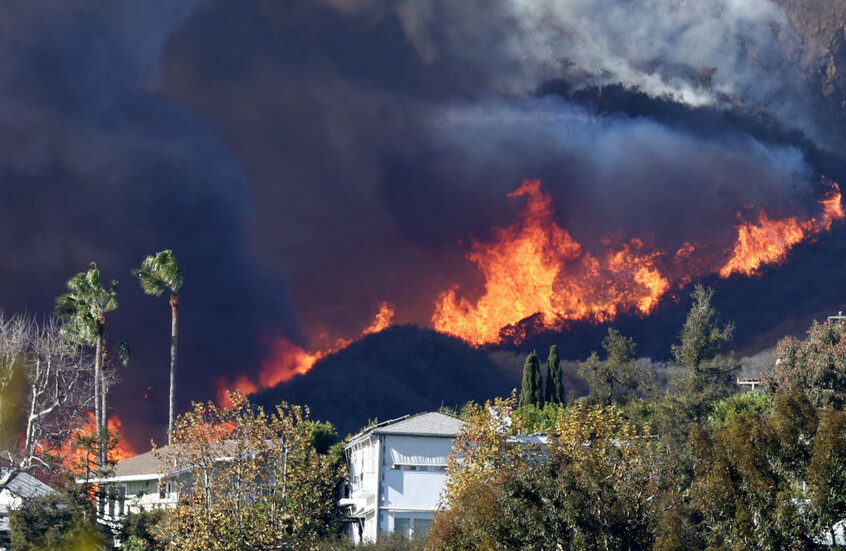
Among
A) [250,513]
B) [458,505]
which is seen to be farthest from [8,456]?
[458,505]

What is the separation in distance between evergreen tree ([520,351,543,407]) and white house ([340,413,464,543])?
26.7 metres

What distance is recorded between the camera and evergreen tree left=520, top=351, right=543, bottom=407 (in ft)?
309

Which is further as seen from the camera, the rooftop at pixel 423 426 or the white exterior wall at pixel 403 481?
the rooftop at pixel 423 426

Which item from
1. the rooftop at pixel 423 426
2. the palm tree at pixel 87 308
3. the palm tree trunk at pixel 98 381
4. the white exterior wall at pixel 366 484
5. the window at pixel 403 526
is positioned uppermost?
the palm tree at pixel 87 308

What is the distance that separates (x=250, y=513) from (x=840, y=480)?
23930 millimetres

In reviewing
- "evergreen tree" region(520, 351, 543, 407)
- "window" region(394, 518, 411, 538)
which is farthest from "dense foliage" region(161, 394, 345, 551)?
"evergreen tree" region(520, 351, 543, 407)

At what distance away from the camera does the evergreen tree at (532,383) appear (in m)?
94.1

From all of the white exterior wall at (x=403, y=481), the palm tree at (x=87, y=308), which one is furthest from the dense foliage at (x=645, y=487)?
the palm tree at (x=87, y=308)

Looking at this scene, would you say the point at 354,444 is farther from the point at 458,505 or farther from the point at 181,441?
the point at 458,505

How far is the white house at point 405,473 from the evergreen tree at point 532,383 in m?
26.7

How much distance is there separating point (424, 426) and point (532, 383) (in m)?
28.8

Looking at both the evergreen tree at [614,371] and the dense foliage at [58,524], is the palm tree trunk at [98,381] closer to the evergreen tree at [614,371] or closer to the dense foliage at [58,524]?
the dense foliage at [58,524]

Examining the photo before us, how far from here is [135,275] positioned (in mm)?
85812

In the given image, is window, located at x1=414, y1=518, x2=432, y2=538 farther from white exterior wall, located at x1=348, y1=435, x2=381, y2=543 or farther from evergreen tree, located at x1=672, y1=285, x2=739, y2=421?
evergreen tree, located at x1=672, y1=285, x2=739, y2=421
